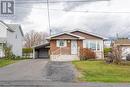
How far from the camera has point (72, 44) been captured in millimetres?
49500

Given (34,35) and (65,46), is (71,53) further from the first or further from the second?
(34,35)

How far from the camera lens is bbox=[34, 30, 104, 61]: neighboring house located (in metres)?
46.9

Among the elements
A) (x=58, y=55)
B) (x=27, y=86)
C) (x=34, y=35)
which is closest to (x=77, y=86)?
(x=27, y=86)

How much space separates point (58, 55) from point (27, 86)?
31.0 m

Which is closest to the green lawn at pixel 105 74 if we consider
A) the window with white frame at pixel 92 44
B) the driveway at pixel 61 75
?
the driveway at pixel 61 75

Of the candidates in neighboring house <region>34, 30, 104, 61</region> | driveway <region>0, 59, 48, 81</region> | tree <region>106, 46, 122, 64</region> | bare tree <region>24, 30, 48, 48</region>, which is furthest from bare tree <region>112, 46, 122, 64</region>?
bare tree <region>24, 30, 48, 48</region>

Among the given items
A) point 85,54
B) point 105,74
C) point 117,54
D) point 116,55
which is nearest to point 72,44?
point 85,54

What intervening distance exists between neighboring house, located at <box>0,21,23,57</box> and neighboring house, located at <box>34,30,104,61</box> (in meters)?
10.9

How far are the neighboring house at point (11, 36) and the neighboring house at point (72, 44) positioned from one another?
35.8 feet

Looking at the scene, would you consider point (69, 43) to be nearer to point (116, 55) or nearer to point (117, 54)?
point (116, 55)

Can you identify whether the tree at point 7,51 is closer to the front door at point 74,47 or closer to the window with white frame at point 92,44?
the front door at point 74,47

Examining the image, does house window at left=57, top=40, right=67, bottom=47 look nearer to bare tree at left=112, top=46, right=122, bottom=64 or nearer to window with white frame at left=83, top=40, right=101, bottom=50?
window with white frame at left=83, top=40, right=101, bottom=50

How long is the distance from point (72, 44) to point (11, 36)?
16.7 m

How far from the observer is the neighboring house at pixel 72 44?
46.9 meters
